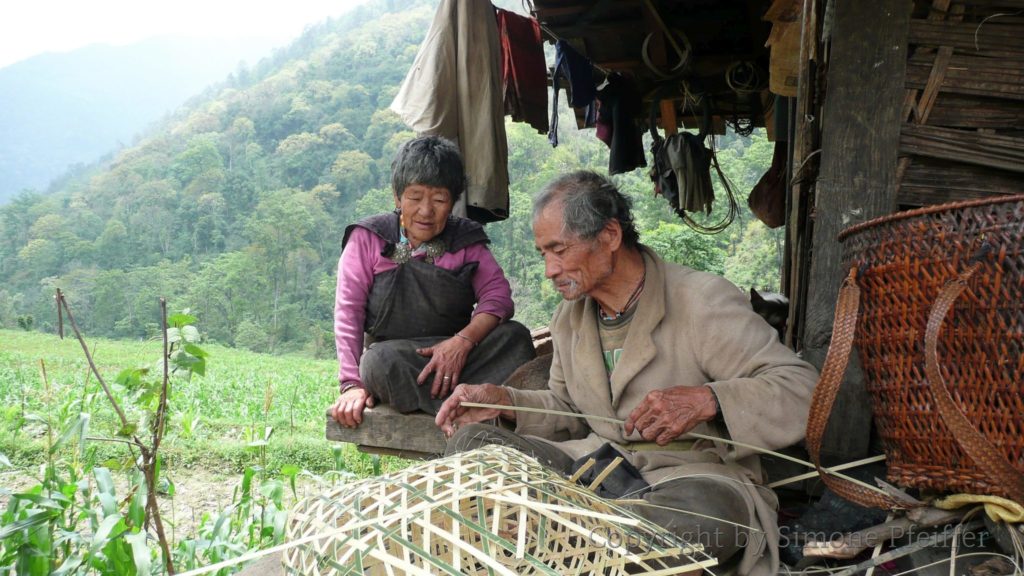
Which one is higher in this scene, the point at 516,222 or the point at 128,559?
the point at 128,559

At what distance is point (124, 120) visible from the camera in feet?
308

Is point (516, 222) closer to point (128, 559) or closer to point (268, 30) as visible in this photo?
point (128, 559)

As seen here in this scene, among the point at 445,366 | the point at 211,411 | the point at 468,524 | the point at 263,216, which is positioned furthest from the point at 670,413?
the point at 263,216

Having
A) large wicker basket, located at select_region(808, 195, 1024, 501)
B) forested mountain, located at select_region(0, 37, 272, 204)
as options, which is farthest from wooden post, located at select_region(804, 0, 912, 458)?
forested mountain, located at select_region(0, 37, 272, 204)

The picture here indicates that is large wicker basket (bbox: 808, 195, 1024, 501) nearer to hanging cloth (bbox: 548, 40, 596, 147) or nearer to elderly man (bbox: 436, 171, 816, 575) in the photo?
elderly man (bbox: 436, 171, 816, 575)

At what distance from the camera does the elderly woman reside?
283cm

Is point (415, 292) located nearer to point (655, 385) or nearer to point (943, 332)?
point (655, 385)

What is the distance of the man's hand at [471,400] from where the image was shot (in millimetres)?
2293

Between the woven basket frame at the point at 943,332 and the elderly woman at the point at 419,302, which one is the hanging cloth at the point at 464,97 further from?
the woven basket frame at the point at 943,332

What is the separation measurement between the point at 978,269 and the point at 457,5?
276 centimetres

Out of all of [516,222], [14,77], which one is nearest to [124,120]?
[14,77]

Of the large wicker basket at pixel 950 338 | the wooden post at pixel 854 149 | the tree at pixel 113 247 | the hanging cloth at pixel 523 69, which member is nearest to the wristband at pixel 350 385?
the wooden post at pixel 854 149

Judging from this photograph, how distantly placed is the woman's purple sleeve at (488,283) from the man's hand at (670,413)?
118 centimetres

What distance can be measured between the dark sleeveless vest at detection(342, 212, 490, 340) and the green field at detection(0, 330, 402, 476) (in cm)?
55
